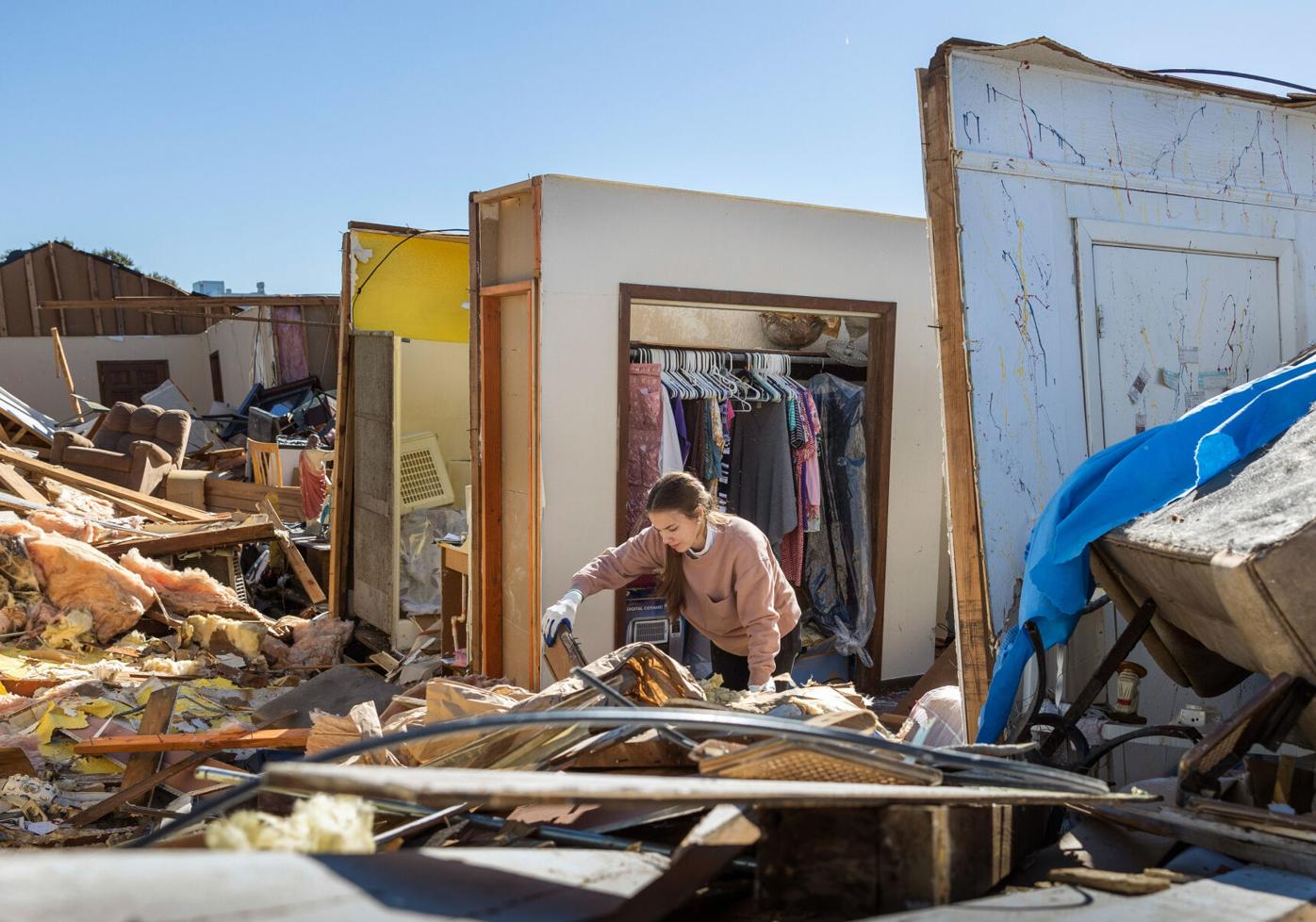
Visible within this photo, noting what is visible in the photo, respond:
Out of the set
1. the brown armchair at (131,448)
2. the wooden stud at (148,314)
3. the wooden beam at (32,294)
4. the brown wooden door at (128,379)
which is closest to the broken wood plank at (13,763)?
the brown armchair at (131,448)

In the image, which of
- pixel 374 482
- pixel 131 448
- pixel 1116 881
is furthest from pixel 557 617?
pixel 131 448

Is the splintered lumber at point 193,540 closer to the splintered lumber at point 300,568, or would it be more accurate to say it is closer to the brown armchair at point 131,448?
the splintered lumber at point 300,568

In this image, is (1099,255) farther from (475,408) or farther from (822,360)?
(475,408)

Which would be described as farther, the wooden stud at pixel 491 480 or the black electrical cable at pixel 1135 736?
the wooden stud at pixel 491 480

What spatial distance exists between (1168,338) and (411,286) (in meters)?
5.59

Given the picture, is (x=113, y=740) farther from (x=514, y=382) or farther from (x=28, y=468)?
(x=28, y=468)

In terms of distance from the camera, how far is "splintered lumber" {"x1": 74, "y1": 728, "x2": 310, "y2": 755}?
5.06 meters

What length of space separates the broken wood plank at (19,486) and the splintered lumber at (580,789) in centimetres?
1001

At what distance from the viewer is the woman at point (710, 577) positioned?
4711 millimetres

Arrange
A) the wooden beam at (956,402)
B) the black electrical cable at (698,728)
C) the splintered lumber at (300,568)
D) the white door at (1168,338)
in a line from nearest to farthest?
the black electrical cable at (698,728) < the wooden beam at (956,402) < the white door at (1168,338) < the splintered lumber at (300,568)

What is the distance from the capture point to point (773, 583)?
Answer: 4992 mm

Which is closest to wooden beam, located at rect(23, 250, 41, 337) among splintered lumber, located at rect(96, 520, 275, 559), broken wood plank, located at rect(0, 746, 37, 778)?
splintered lumber, located at rect(96, 520, 275, 559)

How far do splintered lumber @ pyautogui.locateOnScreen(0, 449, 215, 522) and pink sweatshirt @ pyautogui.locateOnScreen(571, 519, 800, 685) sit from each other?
291 inches

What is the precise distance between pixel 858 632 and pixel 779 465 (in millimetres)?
1345
